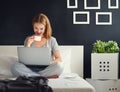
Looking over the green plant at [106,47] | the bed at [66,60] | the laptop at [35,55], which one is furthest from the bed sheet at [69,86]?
the green plant at [106,47]

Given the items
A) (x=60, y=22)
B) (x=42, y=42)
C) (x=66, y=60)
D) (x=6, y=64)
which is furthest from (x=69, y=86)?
(x=60, y=22)

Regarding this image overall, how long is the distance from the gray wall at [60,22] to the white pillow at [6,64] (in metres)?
0.60

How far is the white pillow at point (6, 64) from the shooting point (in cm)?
446

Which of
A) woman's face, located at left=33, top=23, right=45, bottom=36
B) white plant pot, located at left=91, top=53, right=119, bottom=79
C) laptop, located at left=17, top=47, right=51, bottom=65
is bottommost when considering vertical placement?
white plant pot, located at left=91, top=53, right=119, bottom=79

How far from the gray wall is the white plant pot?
45 centimetres

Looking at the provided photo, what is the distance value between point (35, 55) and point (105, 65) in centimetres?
130

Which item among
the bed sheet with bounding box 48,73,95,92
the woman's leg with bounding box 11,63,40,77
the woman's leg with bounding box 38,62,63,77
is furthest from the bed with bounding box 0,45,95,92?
the bed sheet with bounding box 48,73,95,92

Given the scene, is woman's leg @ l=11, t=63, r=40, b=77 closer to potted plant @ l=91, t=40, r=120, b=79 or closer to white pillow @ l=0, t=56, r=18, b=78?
white pillow @ l=0, t=56, r=18, b=78

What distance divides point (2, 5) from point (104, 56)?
5.86ft

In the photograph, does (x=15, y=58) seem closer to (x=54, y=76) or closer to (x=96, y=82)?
(x=54, y=76)

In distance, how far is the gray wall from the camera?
5.31 m

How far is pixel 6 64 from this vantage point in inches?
184

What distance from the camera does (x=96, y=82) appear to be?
16.0ft

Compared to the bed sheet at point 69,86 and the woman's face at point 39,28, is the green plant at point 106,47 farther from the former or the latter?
the bed sheet at point 69,86
